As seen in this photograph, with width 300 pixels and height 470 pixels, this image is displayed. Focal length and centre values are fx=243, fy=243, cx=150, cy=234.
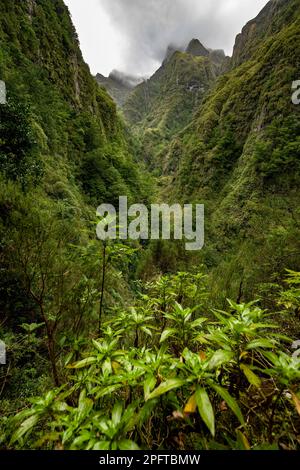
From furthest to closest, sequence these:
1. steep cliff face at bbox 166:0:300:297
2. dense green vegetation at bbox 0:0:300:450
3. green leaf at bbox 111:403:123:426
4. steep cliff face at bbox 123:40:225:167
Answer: steep cliff face at bbox 123:40:225:167 → steep cliff face at bbox 166:0:300:297 → dense green vegetation at bbox 0:0:300:450 → green leaf at bbox 111:403:123:426

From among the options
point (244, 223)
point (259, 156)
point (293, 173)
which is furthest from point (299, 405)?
point (259, 156)

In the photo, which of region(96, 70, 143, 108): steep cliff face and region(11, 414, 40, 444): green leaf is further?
region(96, 70, 143, 108): steep cliff face

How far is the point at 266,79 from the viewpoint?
Result: 35.9m

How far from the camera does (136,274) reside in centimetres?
1507

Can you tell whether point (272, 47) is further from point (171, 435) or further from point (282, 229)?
point (171, 435)

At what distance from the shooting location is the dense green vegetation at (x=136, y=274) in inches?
47.6

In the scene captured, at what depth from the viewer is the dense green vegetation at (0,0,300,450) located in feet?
3.97

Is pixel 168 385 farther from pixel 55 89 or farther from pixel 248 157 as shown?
pixel 248 157

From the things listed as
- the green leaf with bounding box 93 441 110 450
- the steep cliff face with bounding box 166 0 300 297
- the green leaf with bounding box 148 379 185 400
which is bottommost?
the green leaf with bounding box 93 441 110 450

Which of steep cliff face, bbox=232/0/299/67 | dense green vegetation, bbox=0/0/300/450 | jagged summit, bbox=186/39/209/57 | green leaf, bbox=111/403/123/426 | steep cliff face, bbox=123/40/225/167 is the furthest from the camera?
jagged summit, bbox=186/39/209/57
